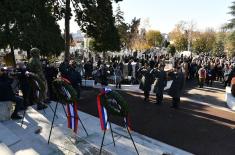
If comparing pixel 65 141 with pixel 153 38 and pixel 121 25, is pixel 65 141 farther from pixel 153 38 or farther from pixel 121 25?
pixel 153 38

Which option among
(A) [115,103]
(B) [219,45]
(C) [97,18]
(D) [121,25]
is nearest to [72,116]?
Answer: (A) [115,103]

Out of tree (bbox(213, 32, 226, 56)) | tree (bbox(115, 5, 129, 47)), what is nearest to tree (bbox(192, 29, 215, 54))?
tree (bbox(213, 32, 226, 56))

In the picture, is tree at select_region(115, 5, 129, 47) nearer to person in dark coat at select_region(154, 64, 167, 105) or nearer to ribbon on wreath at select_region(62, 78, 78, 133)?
person in dark coat at select_region(154, 64, 167, 105)

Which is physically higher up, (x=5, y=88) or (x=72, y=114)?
(x=5, y=88)

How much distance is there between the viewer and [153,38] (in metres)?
77.7

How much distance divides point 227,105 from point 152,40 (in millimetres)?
61931

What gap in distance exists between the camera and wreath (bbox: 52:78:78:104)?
793 cm

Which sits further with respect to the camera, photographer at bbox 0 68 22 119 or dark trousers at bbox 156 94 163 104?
dark trousers at bbox 156 94 163 104

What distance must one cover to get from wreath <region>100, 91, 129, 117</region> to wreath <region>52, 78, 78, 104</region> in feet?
3.34

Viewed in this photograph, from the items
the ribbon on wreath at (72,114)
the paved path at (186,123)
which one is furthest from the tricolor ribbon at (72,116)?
the paved path at (186,123)

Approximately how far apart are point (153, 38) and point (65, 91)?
70743 millimetres

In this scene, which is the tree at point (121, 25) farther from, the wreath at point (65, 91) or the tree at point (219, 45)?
the wreath at point (65, 91)

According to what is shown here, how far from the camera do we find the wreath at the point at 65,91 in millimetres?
7930

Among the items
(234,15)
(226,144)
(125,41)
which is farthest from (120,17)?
(226,144)
